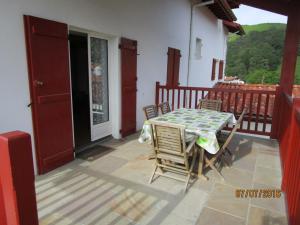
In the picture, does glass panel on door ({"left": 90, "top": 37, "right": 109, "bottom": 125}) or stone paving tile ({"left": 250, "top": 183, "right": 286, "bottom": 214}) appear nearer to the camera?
stone paving tile ({"left": 250, "top": 183, "right": 286, "bottom": 214})

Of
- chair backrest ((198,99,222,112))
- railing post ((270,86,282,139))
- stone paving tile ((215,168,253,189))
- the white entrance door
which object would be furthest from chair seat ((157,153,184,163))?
railing post ((270,86,282,139))

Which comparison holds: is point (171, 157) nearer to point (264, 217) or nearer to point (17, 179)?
point (264, 217)

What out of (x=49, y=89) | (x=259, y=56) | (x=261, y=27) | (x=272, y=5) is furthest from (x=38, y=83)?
(x=261, y=27)

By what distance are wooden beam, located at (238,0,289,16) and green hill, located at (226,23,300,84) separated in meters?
18.0

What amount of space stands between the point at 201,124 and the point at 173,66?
374 cm

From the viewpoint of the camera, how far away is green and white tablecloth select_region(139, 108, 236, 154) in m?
2.64

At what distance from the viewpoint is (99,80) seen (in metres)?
4.17

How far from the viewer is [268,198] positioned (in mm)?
2508

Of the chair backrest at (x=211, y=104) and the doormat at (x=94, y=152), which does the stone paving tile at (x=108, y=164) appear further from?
the chair backrest at (x=211, y=104)

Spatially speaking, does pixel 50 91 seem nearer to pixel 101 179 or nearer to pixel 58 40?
pixel 58 40

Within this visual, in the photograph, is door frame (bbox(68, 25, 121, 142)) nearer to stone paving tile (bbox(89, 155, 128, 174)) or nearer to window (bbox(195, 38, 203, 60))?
stone paving tile (bbox(89, 155, 128, 174))

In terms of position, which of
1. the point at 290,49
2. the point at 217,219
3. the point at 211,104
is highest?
the point at 290,49

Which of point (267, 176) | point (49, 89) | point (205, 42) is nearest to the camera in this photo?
point (49, 89)

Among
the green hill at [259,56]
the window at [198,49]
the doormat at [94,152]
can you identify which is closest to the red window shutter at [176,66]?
the window at [198,49]
